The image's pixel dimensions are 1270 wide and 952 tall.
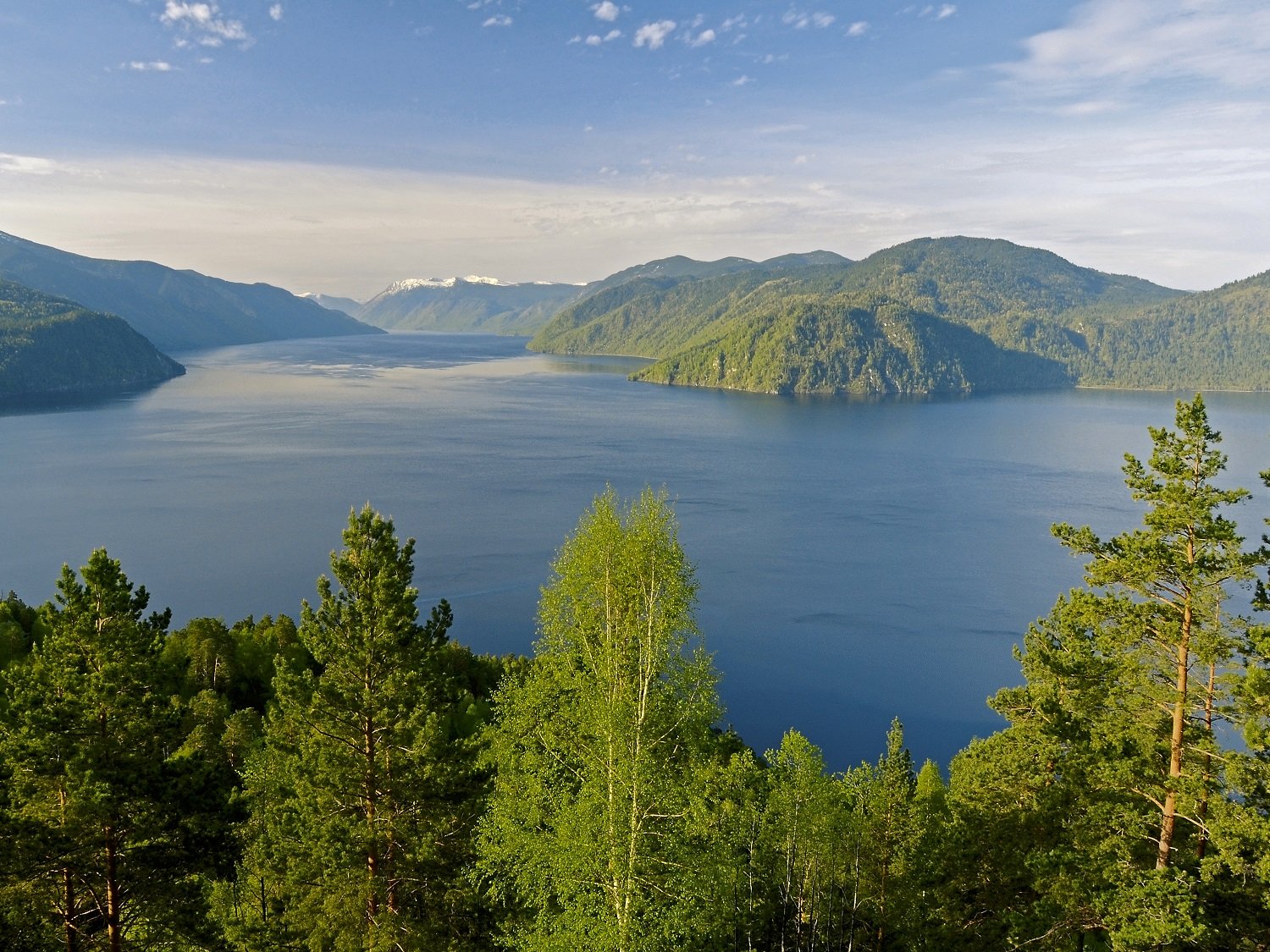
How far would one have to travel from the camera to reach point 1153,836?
39.3 ft

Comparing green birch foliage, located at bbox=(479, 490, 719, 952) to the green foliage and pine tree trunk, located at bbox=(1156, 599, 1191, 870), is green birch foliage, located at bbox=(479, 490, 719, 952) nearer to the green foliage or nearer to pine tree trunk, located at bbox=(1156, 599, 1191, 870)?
the green foliage

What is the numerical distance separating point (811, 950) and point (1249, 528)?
314 ft

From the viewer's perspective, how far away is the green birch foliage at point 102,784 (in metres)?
12.3

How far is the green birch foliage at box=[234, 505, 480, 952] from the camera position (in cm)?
1423

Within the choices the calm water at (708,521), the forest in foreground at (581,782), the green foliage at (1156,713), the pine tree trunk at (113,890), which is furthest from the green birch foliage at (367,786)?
the calm water at (708,521)

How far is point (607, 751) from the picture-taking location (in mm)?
11586

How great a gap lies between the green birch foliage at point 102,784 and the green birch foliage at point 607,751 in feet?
17.5

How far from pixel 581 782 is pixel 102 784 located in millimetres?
7199

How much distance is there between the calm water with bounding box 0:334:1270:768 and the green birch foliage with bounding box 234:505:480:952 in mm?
38441

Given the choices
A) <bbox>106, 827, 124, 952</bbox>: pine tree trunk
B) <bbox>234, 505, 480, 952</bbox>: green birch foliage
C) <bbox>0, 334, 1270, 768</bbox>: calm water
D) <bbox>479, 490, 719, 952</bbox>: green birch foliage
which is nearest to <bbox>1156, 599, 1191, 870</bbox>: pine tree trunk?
<bbox>479, 490, 719, 952</bbox>: green birch foliage

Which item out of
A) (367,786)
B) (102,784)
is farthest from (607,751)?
(102,784)

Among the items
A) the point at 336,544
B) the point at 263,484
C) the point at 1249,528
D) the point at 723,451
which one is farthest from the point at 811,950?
the point at 723,451

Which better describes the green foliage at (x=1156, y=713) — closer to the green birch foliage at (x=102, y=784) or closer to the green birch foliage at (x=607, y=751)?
the green birch foliage at (x=607, y=751)

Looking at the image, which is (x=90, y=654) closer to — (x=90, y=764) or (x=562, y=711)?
(x=90, y=764)
